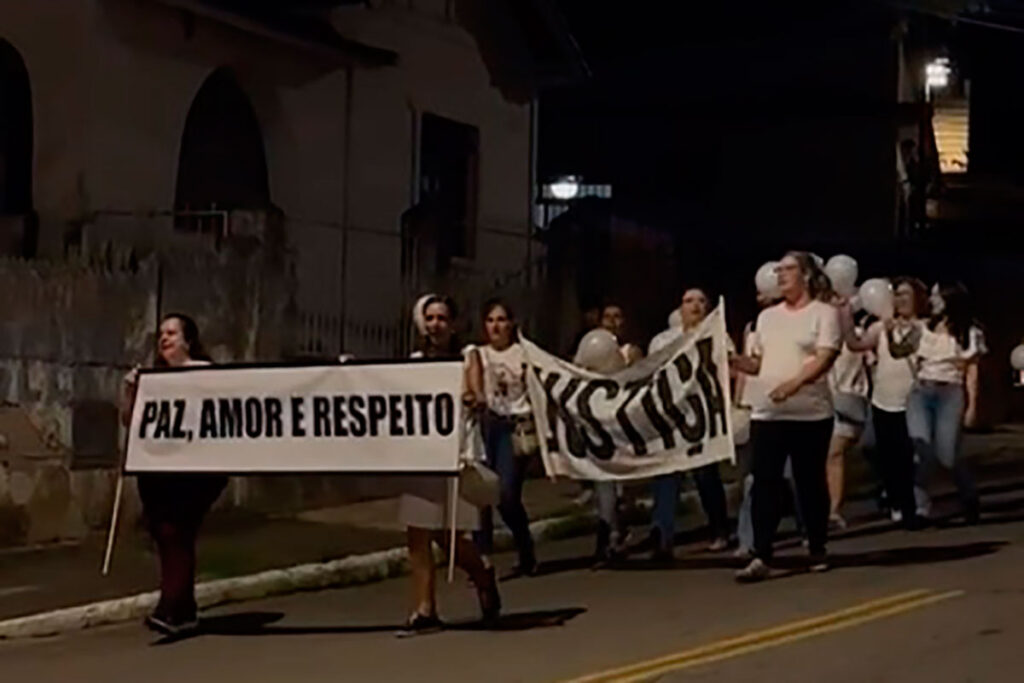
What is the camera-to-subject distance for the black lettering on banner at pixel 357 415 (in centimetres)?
1054

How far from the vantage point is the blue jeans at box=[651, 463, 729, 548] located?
12.8 m

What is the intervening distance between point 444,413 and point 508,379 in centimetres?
182

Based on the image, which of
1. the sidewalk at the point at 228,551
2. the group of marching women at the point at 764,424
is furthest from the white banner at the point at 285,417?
the sidewalk at the point at 228,551

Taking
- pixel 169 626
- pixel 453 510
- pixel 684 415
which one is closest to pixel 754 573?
pixel 684 415

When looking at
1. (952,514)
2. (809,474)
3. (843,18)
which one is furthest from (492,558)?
(843,18)

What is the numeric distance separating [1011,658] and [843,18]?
25059 millimetres

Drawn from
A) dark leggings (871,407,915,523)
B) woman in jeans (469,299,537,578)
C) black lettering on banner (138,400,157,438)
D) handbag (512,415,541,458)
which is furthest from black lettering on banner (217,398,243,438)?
dark leggings (871,407,915,523)

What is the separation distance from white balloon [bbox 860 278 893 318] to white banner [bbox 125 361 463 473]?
5.03 metres

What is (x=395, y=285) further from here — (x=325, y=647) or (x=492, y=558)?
(x=325, y=647)

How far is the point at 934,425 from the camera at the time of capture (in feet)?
47.2

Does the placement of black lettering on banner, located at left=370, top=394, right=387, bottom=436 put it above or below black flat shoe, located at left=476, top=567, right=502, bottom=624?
above

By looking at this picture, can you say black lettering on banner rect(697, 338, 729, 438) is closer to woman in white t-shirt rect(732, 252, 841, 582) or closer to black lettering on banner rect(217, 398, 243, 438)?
woman in white t-shirt rect(732, 252, 841, 582)

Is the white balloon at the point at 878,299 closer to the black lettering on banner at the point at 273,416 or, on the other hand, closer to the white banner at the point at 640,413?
the white banner at the point at 640,413

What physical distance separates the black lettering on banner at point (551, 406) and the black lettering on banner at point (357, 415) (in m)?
1.88
